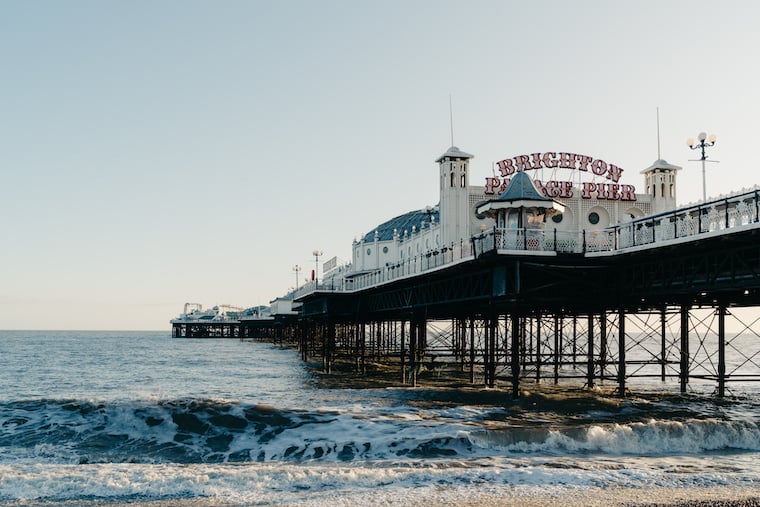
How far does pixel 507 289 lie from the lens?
107 feet

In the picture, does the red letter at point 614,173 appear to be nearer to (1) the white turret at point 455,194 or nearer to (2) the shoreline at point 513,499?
(1) the white turret at point 455,194

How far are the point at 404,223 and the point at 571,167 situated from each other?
97.1ft

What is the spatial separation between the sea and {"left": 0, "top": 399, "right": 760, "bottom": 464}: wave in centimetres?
7

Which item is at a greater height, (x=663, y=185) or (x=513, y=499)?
(x=663, y=185)

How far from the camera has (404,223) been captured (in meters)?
76.6

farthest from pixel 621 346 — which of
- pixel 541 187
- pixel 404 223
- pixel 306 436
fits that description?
pixel 404 223

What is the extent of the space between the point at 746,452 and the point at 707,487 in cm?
649

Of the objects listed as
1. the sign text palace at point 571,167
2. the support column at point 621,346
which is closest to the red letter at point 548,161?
the sign text palace at point 571,167

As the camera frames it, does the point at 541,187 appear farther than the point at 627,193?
No

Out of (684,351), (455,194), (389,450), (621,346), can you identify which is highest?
(455,194)

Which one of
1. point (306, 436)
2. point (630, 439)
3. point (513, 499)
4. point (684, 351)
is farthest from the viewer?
point (684, 351)

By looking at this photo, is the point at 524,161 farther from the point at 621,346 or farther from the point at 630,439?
the point at 630,439

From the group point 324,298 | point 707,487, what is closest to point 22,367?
point 324,298

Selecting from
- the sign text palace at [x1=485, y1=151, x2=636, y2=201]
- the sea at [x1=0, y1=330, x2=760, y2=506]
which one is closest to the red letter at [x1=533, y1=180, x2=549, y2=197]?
the sign text palace at [x1=485, y1=151, x2=636, y2=201]
